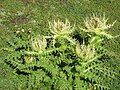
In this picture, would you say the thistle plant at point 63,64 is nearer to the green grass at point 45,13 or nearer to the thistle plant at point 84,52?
the thistle plant at point 84,52

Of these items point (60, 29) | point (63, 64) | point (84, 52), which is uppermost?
point (60, 29)

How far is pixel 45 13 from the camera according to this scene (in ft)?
37.6

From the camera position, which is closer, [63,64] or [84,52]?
[84,52]

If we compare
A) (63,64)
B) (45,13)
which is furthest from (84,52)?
(45,13)

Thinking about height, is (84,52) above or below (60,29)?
below

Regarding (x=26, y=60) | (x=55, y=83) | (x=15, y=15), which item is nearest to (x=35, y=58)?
(x=26, y=60)

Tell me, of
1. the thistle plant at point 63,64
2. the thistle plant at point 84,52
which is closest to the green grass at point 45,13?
the thistle plant at point 63,64

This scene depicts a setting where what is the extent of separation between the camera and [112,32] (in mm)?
10922

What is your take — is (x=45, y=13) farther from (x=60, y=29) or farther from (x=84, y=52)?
(x=84, y=52)

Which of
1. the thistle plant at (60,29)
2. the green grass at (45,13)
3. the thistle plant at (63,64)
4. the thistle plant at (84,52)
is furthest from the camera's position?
the green grass at (45,13)

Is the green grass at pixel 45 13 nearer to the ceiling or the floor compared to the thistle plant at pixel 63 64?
nearer to the ceiling

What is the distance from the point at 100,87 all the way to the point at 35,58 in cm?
170

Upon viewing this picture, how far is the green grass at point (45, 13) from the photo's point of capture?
10.5m

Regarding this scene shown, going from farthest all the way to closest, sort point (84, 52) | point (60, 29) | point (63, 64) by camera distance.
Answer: point (63, 64)
point (60, 29)
point (84, 52)
